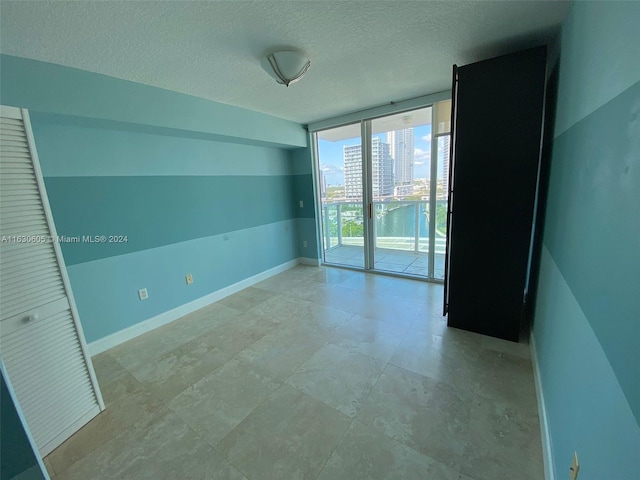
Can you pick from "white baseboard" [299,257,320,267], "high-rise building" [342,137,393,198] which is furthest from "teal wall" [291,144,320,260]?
"high-rise building" [342,137,393,198]

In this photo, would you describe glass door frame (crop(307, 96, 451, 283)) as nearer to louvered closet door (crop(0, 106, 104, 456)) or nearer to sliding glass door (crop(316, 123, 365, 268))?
sliding glass door (crop(316, 123, 365, 268))

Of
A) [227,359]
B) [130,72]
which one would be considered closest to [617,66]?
[227,359]

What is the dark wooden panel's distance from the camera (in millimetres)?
1916

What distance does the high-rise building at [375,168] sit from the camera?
3.98 meters

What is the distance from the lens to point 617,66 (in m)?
0.84

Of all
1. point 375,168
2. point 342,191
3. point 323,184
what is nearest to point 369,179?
point 375,168

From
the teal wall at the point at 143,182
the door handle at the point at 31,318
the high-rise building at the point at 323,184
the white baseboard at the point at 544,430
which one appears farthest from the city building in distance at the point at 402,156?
the door handle at the point at 31,318

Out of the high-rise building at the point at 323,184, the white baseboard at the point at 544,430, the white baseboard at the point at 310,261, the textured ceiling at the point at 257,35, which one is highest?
the textured ceiling at the point at 257,35

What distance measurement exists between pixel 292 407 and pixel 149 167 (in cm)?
268

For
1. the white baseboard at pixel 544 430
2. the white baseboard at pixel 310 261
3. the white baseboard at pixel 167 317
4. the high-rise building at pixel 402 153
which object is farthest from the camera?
the white baseboard at pixel 310 261

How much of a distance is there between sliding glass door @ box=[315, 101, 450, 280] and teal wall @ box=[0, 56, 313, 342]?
0.94 m

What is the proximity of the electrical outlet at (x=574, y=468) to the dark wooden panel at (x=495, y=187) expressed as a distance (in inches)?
56.6

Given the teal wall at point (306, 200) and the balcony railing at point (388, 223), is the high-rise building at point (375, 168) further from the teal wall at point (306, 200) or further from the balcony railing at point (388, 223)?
the teal wall at point (306, 200)

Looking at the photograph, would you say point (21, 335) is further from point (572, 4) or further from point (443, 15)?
point (572, 4)
